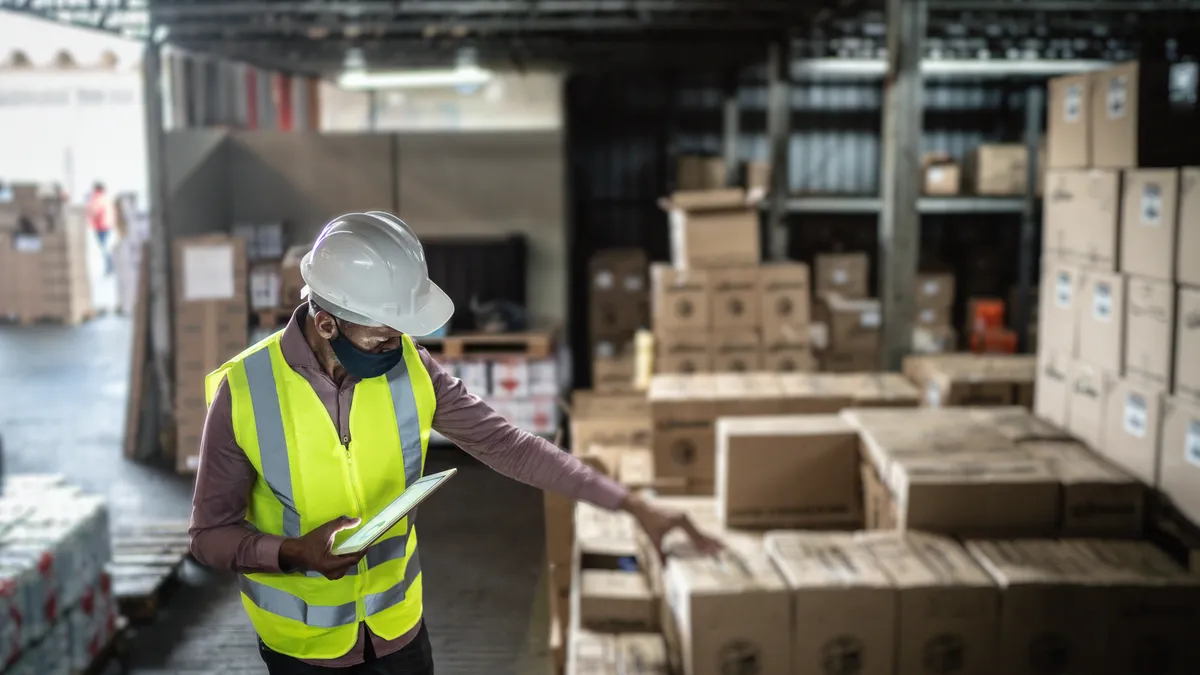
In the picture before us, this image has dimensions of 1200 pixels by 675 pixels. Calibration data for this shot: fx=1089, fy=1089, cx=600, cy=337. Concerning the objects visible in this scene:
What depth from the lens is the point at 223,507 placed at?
2314mm

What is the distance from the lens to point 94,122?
1975cm

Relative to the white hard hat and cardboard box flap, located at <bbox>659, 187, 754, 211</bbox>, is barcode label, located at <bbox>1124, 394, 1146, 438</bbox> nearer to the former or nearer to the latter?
the white hard hat

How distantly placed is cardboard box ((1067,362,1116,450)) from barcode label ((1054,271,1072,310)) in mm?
282

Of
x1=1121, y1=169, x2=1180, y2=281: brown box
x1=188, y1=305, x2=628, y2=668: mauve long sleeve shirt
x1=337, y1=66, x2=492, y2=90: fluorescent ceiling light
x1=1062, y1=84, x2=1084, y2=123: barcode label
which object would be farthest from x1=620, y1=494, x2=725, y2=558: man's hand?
x1=337, y1=66, x2=492, y2=90: fluorescent ceiling light

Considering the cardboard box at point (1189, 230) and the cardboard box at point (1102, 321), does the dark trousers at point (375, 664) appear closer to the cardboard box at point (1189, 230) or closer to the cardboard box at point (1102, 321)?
the cardboard box at point (1189, 230)

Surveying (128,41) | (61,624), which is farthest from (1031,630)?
(128,41)

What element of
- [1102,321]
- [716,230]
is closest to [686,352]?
[716,230]

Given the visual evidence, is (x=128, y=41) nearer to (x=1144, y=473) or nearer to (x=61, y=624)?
(x=61, y=624)

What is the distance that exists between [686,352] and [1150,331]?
12.1 ft

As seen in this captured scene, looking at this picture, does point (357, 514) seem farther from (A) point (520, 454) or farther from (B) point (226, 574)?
(B) point (226, 574)

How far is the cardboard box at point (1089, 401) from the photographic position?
13.9 ft

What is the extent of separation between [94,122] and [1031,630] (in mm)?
20074

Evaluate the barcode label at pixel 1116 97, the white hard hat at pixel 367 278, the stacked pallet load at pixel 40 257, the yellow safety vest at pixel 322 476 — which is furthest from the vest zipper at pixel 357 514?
the stacked pallet load at pixel 40 257

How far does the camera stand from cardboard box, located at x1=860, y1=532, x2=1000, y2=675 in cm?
329
